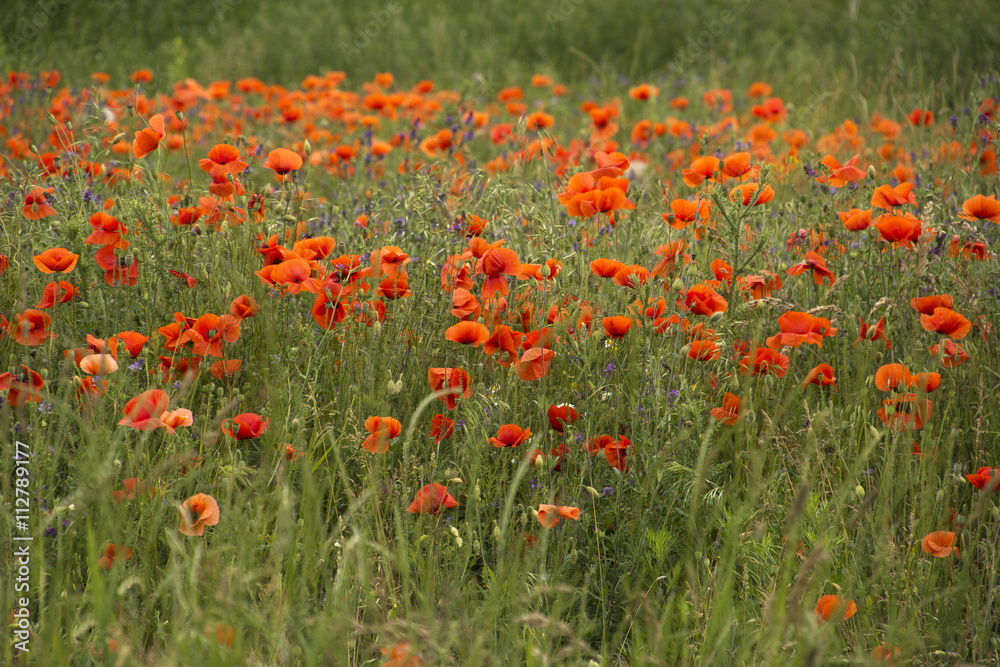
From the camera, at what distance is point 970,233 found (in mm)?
2232

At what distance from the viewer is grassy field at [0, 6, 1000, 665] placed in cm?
135

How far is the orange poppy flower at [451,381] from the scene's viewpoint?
1.76 m

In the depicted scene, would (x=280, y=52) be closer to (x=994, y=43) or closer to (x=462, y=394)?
(x=994, y=43)

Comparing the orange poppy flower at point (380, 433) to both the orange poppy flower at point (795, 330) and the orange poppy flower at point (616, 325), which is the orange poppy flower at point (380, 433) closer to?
the orange poppy flower at point (616, 325)

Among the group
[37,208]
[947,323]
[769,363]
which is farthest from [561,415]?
[37,208]

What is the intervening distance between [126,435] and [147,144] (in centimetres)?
83

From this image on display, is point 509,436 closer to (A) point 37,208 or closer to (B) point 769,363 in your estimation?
(B) point 769,363

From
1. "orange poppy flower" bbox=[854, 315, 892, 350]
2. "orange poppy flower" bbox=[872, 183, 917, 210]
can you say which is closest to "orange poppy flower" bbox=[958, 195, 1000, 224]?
"orange poppy flower" bbox=[872, 183, 917, 210]

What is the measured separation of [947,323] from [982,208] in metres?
0.45

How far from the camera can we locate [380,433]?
61.9 inches

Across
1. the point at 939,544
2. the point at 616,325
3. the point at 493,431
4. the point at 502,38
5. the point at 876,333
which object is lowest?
the point at 939,544

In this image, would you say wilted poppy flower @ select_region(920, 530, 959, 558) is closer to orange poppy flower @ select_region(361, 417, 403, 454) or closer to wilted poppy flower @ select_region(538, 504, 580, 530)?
wilted poppy flower @ select_region(538, 504, 580, 530)

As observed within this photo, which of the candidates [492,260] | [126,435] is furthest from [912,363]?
[126,435]

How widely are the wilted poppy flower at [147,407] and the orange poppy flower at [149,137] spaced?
2.51 feet
